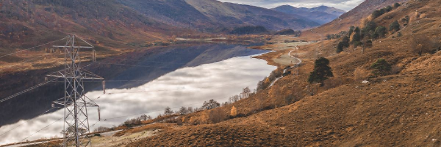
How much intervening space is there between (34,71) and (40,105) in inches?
1751

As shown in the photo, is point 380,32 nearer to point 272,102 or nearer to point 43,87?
point 272,102

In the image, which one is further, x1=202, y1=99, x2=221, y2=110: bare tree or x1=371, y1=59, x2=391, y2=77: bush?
x1=202, y1=99, x2=221, y2=110: bare tree

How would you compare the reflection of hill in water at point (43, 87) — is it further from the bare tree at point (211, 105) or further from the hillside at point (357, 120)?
the hillside at point (357, 120)

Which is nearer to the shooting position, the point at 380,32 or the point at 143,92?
the point at 143,92

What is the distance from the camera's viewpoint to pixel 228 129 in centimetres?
2097

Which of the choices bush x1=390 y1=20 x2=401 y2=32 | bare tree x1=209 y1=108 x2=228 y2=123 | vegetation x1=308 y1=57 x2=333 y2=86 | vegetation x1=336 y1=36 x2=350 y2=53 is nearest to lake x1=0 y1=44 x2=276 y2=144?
bare tree x1=209 y1=108 x2=228 y2=123

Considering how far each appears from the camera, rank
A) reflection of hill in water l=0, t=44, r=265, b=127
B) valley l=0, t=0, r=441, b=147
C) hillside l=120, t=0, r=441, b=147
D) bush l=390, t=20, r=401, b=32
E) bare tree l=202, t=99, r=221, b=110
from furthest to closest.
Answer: bush l=390, t=20, r=401, b=32, bare tree l=202, t=99, r=221, b=110, reflection of hill in water l=0, t=44, r=265, b=127, valley l=0, t=0, r=441, b=147, hillside l=120, t=0, r=441, b=147

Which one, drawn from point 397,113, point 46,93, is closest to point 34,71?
point 46,93

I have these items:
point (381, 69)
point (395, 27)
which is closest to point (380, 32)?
point (395, 27)

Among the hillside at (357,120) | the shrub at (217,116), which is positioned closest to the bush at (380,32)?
the hillside at (357,120)

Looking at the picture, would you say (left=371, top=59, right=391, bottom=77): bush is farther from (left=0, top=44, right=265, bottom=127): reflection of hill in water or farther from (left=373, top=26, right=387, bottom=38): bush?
(left=0, top=44, right=265, bottom=127): reflection of hill in water

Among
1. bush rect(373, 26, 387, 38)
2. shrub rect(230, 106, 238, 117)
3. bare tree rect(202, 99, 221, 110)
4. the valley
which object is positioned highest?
bush rect(373, 26, 387, 38)

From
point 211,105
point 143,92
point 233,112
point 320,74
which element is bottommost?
point 211,105

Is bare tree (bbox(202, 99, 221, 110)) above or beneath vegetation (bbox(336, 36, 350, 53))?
beneath
